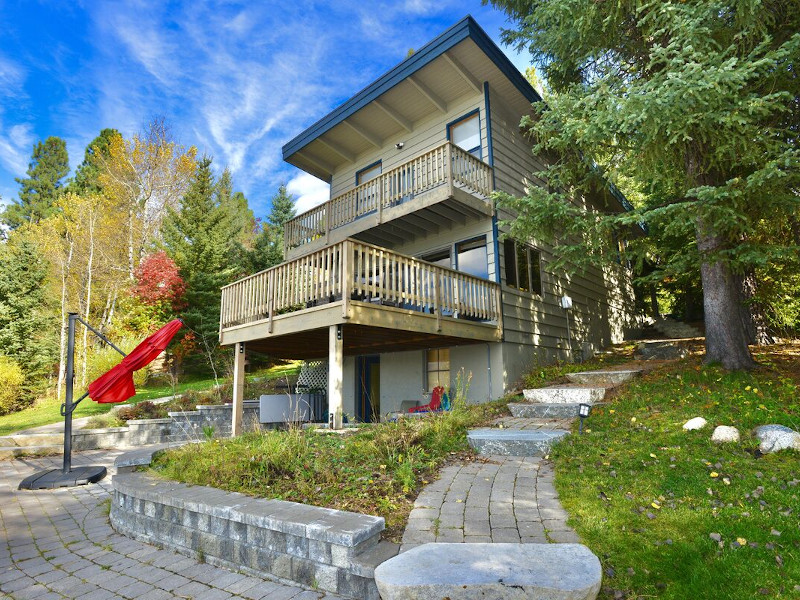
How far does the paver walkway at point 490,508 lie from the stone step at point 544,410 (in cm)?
222

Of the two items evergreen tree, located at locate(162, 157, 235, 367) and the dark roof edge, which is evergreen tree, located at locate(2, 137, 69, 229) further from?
the dark roof edge

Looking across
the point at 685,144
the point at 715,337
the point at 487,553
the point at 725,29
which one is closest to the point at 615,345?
the point at 715,337

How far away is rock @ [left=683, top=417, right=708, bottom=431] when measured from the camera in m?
4.82

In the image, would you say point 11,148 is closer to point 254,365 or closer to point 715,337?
point 254,365

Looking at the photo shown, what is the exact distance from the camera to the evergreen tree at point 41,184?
30.9 metres

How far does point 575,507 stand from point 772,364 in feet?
19.7

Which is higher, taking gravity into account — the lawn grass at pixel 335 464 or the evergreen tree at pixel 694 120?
the evergreen tree at pixel 694 120

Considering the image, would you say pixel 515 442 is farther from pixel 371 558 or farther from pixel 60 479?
pixel 60 479

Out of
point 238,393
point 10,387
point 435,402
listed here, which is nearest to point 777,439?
point 435,402

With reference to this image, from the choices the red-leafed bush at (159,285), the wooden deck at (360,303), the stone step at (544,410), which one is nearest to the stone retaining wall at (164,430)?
the wooden deck at (360,303)

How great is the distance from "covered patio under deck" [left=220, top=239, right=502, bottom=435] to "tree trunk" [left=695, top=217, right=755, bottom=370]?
367cm

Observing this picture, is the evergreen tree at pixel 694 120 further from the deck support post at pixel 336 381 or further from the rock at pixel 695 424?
the deck support post at pixel 336 381

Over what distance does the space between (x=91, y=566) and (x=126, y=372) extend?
397 centimetres

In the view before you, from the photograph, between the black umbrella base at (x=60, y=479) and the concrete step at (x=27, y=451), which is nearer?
the black umbrella base at (x=60, y=479)
